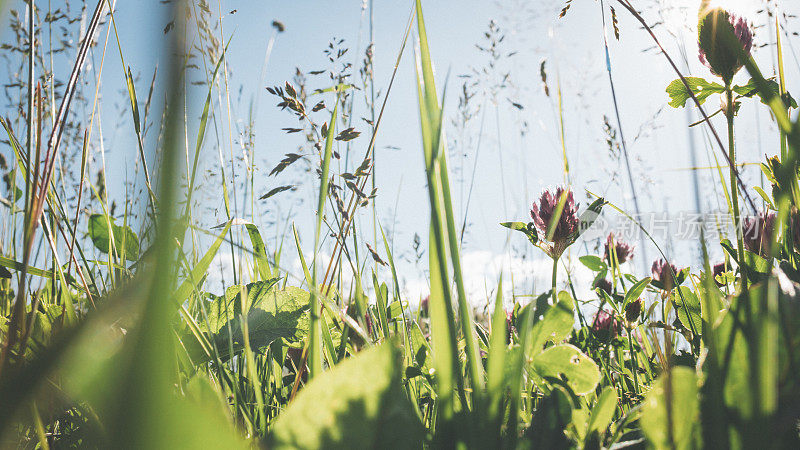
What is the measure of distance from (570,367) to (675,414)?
0.15 meters

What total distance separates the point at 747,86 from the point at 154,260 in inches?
37.1

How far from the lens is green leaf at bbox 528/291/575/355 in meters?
0.54

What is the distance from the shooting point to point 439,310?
42 cm

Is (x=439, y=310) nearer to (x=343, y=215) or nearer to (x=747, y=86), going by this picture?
(x=343, y=215)

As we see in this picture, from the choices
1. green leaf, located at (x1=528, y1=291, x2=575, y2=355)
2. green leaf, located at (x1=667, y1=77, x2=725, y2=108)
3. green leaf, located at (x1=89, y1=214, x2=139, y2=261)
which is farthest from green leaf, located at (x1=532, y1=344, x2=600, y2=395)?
green leaf, located at (x1=89, y1=214, x2=139, y2=261)

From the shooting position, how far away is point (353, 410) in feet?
1.23

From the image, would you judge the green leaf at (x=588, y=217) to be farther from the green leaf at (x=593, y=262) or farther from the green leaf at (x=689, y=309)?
the green leaf at (x=593, y=262)

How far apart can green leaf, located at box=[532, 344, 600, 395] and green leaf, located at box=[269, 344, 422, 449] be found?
0.21 m

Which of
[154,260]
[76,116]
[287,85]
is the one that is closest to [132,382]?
[154,260]

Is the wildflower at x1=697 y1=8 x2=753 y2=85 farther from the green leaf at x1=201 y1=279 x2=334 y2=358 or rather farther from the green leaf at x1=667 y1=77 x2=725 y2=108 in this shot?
the green leaf at x1=201 y1=279 x2=334 y2=358

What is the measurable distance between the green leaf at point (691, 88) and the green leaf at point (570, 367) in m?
0.59

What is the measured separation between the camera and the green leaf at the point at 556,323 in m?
0.54

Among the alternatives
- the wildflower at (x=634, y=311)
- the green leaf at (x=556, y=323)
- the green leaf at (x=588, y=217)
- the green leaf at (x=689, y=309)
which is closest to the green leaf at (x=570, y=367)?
the green leaf at (x=556, y=323)

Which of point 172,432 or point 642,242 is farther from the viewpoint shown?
point 642,242
